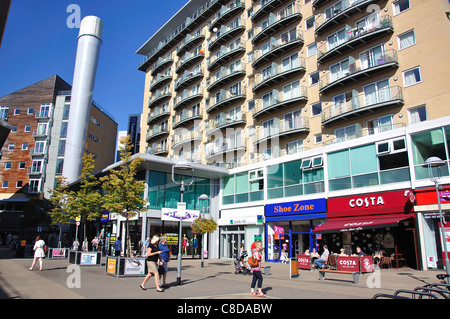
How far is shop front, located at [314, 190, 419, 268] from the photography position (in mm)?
19219

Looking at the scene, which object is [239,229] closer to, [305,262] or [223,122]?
[305,262]

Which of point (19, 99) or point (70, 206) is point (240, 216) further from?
point (19, 99)

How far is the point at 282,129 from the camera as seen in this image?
30609 mm

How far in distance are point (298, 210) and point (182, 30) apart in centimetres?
3351

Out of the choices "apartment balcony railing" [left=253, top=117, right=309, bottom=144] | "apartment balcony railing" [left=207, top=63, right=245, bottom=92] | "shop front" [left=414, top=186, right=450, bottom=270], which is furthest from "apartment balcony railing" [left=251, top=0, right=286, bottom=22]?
"shop front" [left=414, top=186, right=450, bottom=270]

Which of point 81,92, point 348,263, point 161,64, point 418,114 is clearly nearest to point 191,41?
point 161,64

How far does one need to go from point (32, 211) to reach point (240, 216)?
32474 millimetres

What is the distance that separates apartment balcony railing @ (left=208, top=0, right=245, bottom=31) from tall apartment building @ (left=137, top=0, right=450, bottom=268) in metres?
0.17

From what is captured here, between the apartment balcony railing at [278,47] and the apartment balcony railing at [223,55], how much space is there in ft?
9.94

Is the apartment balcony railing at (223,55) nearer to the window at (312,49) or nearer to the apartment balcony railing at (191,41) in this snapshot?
the apartment balcony railing at (191,41)

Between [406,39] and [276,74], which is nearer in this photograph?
[406,39]

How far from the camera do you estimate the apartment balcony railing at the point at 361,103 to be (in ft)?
76.4

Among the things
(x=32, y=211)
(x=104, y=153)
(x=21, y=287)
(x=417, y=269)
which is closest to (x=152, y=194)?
(x=21, y=287)

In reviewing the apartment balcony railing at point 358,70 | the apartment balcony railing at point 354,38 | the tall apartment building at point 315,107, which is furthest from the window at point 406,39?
the apartment balcony railing at point 354,38
